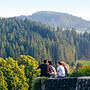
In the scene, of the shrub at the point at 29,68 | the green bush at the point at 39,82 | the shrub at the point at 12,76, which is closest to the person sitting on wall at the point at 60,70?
the green bush at the point at 39,82

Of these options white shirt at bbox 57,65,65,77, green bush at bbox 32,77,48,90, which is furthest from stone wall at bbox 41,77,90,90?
white shirt at bbox 57,65,65,77

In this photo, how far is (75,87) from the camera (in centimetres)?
1232

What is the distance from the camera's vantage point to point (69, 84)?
12562mm

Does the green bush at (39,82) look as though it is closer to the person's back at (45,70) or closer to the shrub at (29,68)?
the person's back at (45,70)

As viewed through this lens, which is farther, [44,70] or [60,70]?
[44,70]

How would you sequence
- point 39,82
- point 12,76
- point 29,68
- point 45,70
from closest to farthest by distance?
point 39,82 → point 45,70 → point 12,76 → point 29,68

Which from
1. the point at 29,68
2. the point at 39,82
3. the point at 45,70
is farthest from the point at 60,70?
the point at 29,68

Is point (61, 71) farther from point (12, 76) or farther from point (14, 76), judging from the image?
point (14, 76)

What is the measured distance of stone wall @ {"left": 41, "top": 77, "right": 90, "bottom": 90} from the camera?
486 inches

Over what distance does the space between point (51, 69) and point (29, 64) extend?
11327 centimetres

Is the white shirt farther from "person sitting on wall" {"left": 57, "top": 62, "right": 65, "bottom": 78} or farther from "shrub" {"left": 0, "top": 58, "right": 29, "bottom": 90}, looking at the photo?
"shrub" {"left": 0, "top": 58, "right": 29, "bottom": 90}

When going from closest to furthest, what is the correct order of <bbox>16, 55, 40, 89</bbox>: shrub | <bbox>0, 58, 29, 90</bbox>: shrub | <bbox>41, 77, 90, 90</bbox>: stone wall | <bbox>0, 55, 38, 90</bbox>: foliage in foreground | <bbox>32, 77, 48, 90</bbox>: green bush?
<bbox>41, 77, 90, 90</bbox>: stone wall → <bbox>32, 77, 48, 90</bbox>: green bush → <bbox>0, 55, 38, 90</bbox>: foliage in foreground → <bbox>0, 58, 29, 90</bbox>: shrub → <bbox>16, 55, 40, 89</bbox>: shrub

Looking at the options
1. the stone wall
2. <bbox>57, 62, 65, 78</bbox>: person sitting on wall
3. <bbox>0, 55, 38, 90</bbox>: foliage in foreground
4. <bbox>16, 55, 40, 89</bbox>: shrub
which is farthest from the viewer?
<bbox>16, 55, 40, 89</bbox>: shrub

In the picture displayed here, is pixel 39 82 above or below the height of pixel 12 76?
above
